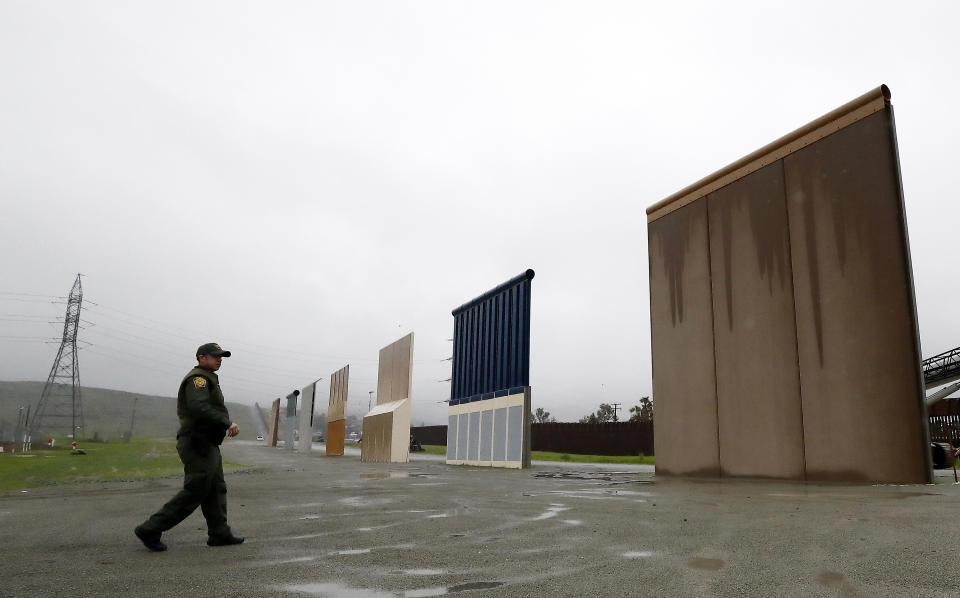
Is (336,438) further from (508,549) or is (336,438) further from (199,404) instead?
(508,549)

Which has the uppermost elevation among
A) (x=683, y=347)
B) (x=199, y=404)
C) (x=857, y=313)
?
(x=857, y=313)

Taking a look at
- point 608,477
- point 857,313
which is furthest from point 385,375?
point 857,313

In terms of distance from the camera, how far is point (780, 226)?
13.4 metres

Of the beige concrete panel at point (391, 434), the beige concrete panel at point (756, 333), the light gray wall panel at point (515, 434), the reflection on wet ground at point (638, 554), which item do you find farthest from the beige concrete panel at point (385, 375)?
the reflection on wet ground at point (638, 554)

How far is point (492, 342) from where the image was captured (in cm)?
2395

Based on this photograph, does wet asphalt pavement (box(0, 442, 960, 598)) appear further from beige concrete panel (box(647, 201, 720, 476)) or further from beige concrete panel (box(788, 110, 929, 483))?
beige concrete panel (box(647, 201, 720, 476))

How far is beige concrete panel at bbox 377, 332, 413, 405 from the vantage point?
27.0m

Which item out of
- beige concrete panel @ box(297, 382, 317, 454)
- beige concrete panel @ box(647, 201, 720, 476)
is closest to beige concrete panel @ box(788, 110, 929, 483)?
beige concrete panel @ box(647, 201, 720, 476)

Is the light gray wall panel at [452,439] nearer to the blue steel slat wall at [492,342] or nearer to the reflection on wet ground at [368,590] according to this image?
the blue steel slat wall at [492,342]

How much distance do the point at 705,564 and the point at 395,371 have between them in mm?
25820

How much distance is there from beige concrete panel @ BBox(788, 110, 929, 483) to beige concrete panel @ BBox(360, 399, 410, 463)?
1760 centimetres

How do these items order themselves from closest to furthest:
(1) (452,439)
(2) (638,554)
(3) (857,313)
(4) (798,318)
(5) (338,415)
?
1. (2) (638,554)
2. (3) (857,313)
3. (4) (798,318)
4. (1) (452,439)
5. (5) (338,415)

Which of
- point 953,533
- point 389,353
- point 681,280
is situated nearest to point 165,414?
point 389,353

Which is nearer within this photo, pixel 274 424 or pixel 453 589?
pixel 453 589
